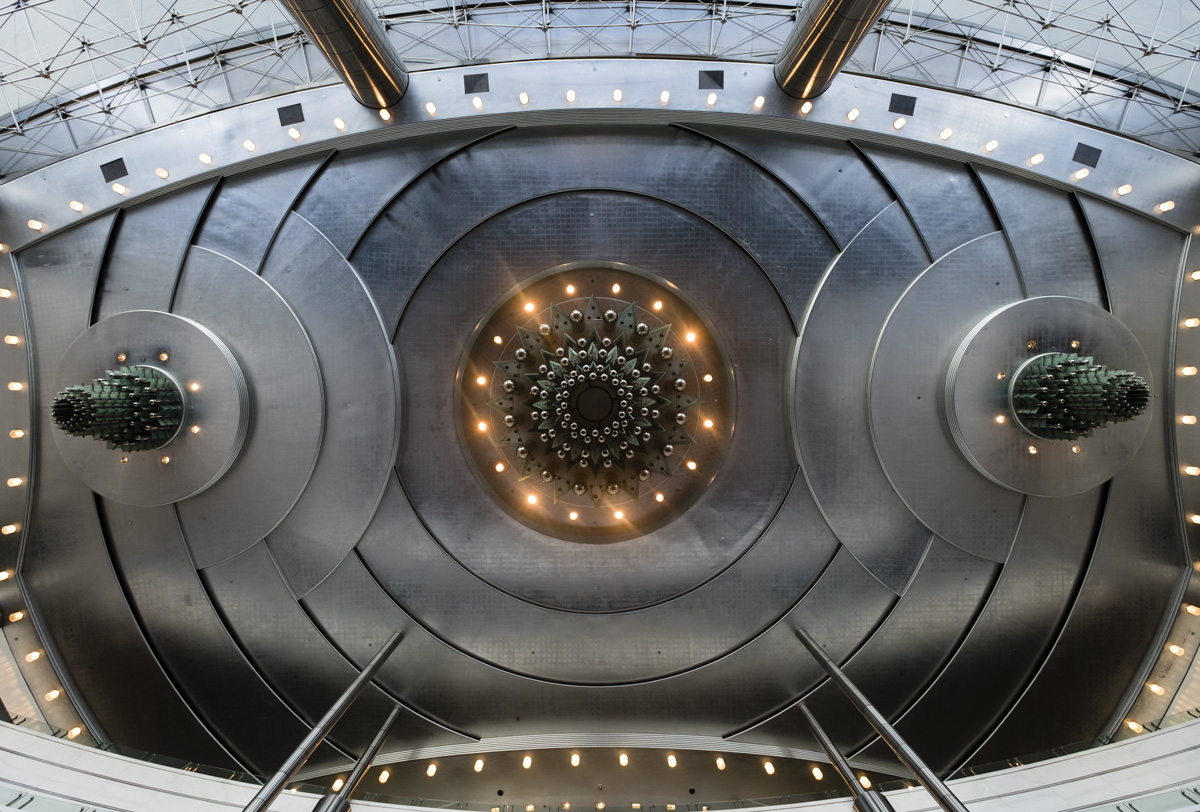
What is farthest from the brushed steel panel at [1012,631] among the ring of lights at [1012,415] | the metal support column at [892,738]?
the metal support column at [892,738]

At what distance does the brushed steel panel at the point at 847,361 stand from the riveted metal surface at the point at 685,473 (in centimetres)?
77

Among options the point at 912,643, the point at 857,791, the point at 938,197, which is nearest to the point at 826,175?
the point at 938,197

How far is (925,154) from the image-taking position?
12.1 meters

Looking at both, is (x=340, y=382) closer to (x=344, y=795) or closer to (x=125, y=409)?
(x=125, y=409)

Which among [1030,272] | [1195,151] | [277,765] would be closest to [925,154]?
[1030,272]

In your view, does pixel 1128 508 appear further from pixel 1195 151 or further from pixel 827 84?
pixel 827 84

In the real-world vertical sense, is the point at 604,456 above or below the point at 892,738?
above

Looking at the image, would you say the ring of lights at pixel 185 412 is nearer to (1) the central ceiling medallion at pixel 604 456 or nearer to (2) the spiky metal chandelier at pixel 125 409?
(2) the spiky metal chandelier at pixel 125 409

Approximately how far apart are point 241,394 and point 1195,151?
25.6 m

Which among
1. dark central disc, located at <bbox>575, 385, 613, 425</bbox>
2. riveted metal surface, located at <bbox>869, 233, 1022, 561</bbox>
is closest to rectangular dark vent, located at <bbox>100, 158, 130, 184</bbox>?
dark central disc, located at <bbox>575, 385, 613, 425</bbox>

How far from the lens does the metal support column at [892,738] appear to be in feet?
26.8

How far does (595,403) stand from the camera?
1179 cm

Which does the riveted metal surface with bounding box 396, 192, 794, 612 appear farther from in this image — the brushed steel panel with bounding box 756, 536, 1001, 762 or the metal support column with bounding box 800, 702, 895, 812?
the metal support column with bounding box 800, 702, 895, 812

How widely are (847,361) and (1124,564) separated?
30.2ft
